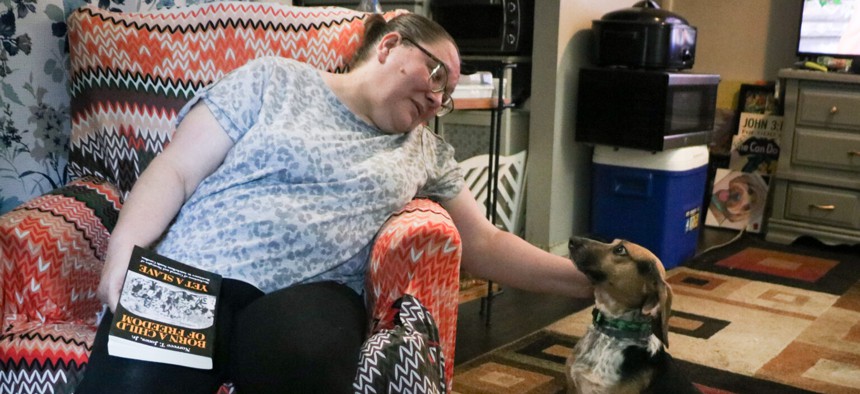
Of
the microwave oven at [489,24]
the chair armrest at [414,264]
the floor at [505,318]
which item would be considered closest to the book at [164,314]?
the chair armrest at [414,264]

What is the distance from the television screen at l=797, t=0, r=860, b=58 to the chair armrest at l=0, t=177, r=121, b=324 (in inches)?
133

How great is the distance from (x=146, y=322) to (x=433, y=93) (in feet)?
2.05

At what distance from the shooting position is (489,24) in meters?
3.23

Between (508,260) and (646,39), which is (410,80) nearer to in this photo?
(508,260)

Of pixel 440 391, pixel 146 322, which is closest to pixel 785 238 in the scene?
pixel 440 391

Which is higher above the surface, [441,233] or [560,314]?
[441,233]

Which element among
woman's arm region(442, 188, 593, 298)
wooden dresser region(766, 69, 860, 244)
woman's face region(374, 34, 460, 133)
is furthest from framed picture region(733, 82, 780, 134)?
woman's face region(374, 34, 460, 133)

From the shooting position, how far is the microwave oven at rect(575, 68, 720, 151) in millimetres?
3070

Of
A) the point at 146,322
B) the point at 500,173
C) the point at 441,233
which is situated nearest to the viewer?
the point at 146,322

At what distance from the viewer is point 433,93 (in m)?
1.39

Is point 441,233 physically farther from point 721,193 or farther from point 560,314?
point 721,193

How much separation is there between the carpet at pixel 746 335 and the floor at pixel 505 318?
51mm

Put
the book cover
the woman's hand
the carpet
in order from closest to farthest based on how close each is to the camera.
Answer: the woman's hand
the carpet
the book cover

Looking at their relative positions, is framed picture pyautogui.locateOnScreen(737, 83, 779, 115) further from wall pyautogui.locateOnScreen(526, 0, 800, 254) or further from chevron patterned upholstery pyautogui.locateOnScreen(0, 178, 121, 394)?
chevron patterned upholstery pyautogui.locateOnScreen(0, 178, 121, 394)
